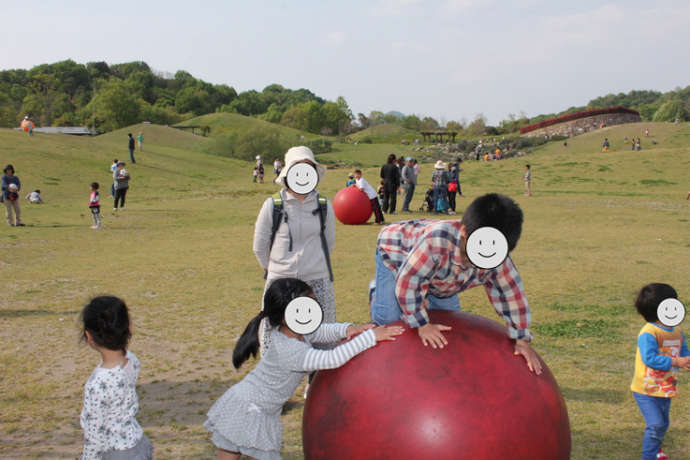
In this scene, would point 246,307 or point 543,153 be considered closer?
point 246,307

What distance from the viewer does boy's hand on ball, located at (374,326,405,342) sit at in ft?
12.4

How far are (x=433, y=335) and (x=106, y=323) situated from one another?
81.4 inches

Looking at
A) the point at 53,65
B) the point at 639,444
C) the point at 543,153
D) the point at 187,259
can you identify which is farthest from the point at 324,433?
the point at 53,65

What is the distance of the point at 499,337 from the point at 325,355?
115 cm

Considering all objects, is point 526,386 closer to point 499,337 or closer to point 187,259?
point 499,337

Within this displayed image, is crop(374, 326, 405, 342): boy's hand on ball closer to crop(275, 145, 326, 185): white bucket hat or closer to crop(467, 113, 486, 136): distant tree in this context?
crop(275, 145, 326, 185): white bucket hat

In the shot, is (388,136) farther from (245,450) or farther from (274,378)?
(245,450)

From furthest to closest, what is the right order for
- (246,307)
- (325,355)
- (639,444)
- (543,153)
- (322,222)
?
(543,153) < (246,307) < (322,222) < (639,444) < (325,355)

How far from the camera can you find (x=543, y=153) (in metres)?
64.0

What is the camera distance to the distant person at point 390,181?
21.0 m

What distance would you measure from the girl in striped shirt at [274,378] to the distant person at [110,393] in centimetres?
53

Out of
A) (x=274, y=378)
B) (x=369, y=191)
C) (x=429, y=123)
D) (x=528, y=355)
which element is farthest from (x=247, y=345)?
(x=429, y=123)
